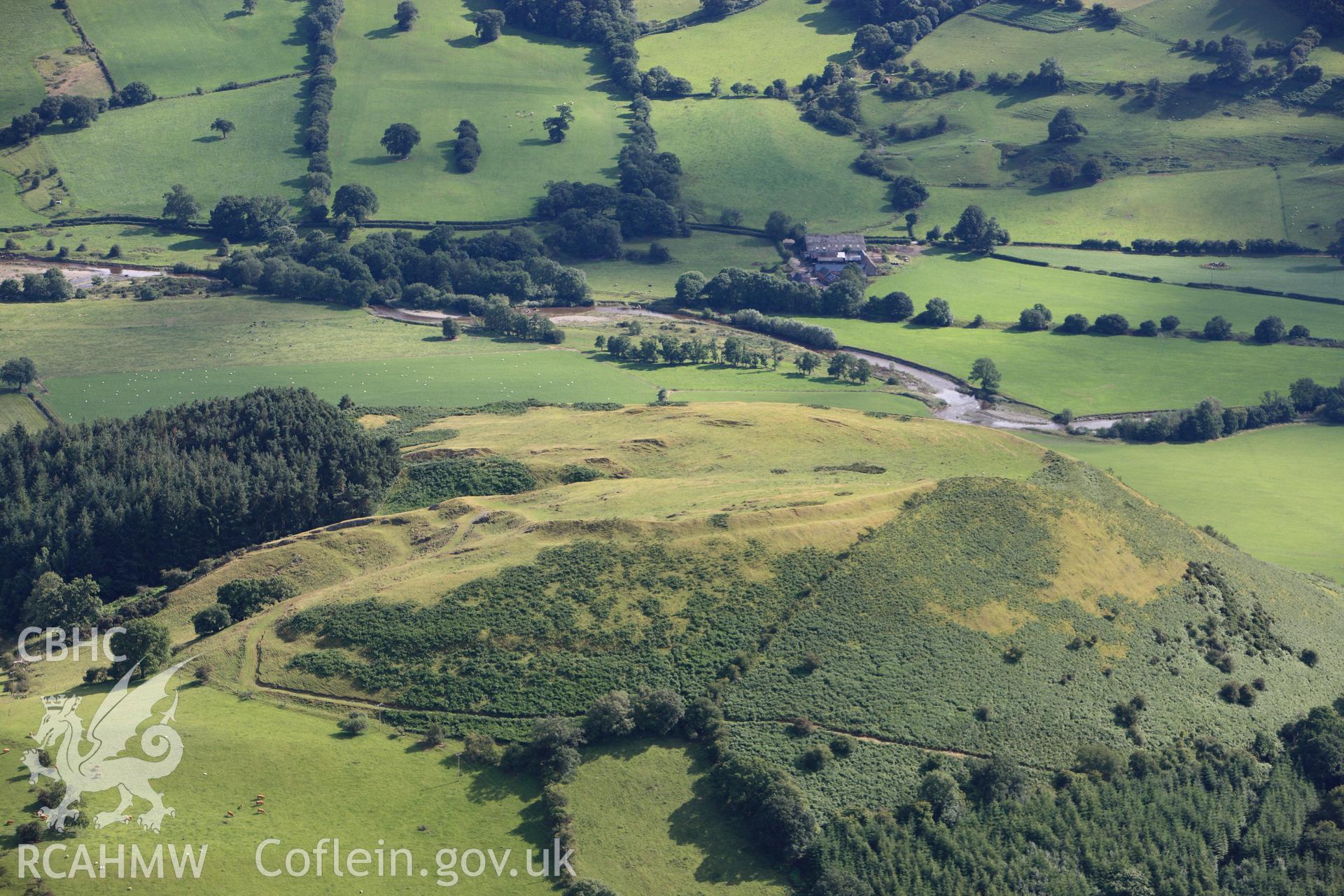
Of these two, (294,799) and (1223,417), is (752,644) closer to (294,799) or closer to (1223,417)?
(294,799)

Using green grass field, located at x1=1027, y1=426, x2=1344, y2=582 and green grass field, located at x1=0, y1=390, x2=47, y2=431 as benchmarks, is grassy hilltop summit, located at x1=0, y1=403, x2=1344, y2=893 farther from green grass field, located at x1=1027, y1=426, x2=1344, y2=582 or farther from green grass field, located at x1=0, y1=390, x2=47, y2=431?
green grass field, located at x1=0, y1=390, x2=47, y2=431

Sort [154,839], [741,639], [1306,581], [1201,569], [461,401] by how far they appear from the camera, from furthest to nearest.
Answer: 1. [461,401]
2. [1306,581]
3. [1201,569]
4. [741,639]
5. [154,839]

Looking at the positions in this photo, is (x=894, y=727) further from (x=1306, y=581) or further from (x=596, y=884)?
(x=1306, y=581)

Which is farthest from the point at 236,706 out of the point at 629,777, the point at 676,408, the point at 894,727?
the point at 676,408

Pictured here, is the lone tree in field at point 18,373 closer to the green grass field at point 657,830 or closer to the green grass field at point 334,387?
the green grass field at point 334,387

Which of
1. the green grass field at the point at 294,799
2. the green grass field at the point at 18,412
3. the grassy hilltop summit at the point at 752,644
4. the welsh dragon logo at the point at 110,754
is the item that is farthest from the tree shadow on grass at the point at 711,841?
the green grass field at the point at 18,412

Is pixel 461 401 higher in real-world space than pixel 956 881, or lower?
lower

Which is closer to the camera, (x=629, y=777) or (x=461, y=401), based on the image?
(x=629, y=777)
